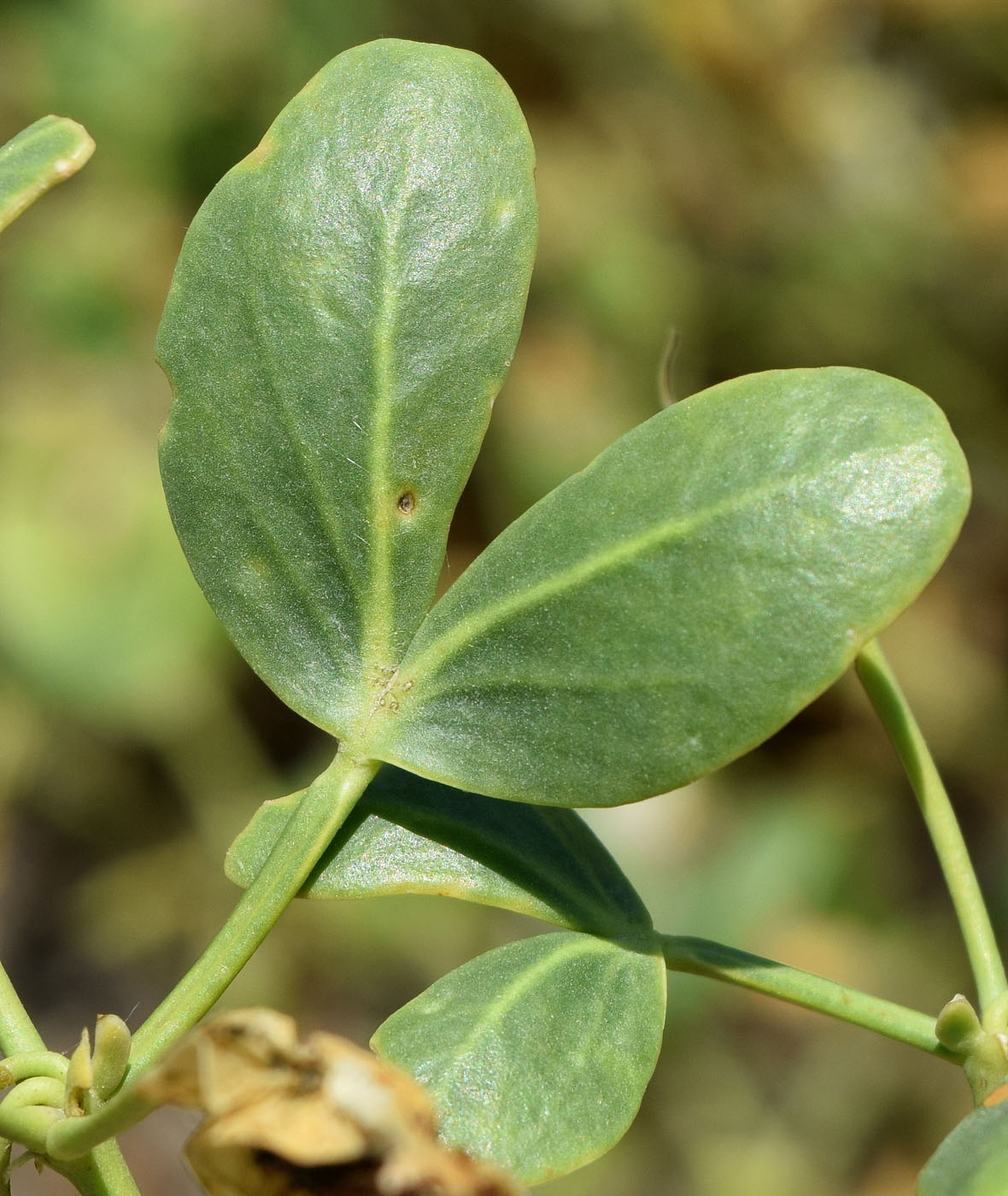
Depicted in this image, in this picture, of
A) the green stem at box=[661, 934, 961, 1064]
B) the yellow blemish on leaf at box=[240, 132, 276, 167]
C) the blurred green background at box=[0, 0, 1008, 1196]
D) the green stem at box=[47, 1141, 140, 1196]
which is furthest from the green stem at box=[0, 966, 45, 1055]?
the blurred green background at box=[0, 0, 1008, 1196]

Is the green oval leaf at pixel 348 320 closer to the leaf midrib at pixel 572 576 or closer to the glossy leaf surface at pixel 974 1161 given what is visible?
the leaf midrib at pixel 572 576

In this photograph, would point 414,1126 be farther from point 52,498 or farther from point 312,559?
point 52,498

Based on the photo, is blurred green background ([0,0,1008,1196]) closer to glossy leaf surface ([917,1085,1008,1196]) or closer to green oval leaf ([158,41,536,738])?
green oval leaf ([158,41,536,738])

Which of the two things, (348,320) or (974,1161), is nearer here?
(974,1161)

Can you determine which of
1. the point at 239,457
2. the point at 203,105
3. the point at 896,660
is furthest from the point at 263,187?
the point at 896,660

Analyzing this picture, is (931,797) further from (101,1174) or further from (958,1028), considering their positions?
(101,1174)

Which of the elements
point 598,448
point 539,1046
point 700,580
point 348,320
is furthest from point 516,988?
point 598,448
